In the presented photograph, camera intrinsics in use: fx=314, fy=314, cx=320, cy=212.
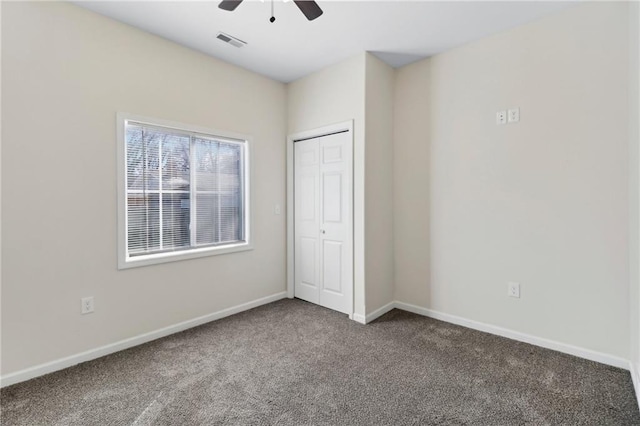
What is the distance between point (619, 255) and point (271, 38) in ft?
11.0

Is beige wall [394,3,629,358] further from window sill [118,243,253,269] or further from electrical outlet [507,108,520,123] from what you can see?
window sill [118,243,253,269]

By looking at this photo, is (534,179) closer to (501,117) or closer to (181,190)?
(501,117)

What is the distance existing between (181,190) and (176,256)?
66 centimetres

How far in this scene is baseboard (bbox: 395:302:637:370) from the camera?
93.0 inches

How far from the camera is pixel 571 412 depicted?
72.7 inches

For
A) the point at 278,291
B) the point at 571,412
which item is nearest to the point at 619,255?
the point at 571,412

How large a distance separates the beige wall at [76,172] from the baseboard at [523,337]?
7.43 ft

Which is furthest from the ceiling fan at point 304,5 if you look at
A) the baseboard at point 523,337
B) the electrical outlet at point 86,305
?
the baseboard at point 523,337

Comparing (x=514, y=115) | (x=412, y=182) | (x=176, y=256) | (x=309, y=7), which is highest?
(x=309, y=7)

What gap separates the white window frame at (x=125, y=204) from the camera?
104 inches

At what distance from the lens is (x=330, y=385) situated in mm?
2131

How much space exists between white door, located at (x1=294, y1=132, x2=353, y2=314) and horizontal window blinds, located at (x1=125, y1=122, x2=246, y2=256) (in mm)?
735

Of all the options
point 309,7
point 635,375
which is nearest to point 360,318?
point 635,375

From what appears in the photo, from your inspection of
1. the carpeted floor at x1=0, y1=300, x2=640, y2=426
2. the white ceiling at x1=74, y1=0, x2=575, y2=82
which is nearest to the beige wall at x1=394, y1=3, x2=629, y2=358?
the white ceiling at x1=74, y1=0, x2=575, y2=82
